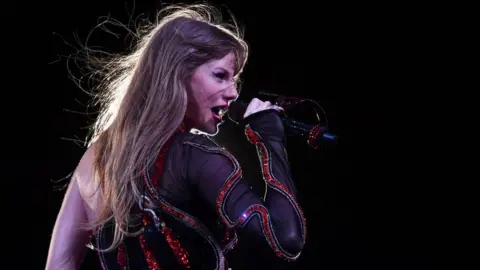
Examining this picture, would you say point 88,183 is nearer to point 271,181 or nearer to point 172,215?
point 172,215

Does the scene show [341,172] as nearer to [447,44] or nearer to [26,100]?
[447,44]

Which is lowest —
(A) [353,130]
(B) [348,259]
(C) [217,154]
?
(B) [348,259]

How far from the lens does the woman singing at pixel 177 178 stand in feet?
Answer: 3.33

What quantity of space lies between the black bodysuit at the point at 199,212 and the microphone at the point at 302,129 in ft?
0.54

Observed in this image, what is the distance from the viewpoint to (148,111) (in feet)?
3.63

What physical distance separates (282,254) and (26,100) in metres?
1.68

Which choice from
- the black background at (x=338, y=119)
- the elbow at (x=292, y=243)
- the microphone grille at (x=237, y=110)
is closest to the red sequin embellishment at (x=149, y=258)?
the elbow at (x=292, y=243)

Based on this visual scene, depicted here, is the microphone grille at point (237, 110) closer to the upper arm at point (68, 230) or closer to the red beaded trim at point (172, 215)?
the red beaded trim at point (172, 215)

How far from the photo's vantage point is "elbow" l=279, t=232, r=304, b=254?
Result: 1012 millimetres

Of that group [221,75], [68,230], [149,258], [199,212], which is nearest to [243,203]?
[199,212]

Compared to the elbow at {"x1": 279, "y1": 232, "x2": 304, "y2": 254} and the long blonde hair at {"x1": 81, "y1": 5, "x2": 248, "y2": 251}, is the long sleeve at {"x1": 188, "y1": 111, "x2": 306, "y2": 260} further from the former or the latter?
the long blonde hair at {"x1": 81, "y1": 5, "x2": 248, "y2": 251}

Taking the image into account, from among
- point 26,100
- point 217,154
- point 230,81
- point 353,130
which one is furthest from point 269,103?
point 26,100

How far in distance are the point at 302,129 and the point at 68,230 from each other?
67cm

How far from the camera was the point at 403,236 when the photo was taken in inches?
78.4
